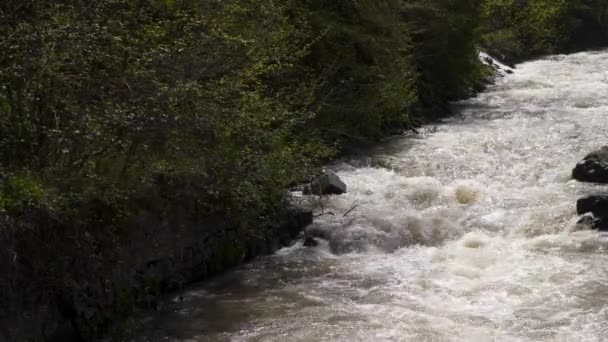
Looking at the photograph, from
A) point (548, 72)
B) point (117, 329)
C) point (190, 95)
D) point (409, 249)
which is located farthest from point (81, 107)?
point (548, 72)

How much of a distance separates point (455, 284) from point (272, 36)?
4107 millimetres

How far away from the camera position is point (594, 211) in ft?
34.3

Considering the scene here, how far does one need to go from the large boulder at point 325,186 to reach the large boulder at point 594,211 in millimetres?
3486

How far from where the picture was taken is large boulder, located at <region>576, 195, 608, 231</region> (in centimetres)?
1029

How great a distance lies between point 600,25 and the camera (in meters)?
39.1

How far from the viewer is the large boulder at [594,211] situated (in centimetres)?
1029

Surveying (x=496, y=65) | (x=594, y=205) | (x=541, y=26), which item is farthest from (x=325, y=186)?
(x=541, y=26)

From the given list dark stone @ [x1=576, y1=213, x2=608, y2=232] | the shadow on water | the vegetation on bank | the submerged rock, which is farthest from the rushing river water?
the submerged rock

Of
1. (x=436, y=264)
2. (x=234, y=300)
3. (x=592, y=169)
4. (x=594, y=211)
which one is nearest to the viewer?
(x=234, y=300)

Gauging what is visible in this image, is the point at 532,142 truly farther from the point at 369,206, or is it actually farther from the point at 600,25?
the point at 600,25

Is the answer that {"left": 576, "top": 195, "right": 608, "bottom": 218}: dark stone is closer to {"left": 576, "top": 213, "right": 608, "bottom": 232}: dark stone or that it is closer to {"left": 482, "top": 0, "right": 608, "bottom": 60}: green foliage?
{"left": 576, "top": 213, "right": 608, "bottom": 232}: dark stone

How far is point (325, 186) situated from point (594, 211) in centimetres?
383

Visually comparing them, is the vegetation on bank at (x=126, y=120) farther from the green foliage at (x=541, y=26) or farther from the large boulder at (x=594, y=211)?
the green foliage at (x=541, y=26)

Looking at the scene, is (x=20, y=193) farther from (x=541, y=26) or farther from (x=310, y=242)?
(x=541, y=26)
